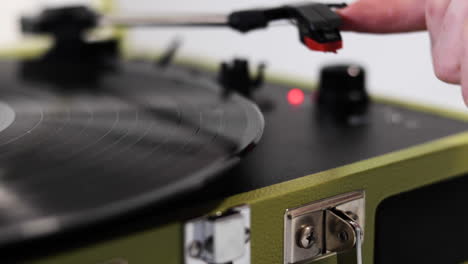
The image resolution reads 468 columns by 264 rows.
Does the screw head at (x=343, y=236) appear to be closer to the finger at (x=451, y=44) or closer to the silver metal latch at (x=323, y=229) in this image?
the silver metal latch at (x=323, y=229)

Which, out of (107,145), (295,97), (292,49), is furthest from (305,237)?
(292,49)

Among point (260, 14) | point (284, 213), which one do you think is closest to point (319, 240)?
point (284, 213)

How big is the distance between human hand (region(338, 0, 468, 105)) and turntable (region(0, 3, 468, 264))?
0.04 m

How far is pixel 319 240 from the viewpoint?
1.87ft

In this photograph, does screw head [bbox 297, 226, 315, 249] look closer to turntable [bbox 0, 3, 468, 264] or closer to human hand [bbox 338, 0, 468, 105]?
turntable [bbox 0, 3, 468, 264]

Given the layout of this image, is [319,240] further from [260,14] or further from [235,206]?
[260,14]

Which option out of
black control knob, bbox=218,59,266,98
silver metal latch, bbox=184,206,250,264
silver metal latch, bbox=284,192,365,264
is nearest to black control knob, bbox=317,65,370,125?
black control knob, bbox=218,59,266,98

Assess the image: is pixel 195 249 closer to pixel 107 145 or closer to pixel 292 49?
pixel 107 145

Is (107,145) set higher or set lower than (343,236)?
higher

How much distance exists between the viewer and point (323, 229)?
58 cm

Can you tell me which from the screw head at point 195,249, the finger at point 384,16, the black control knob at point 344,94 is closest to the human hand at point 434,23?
the finger at point 384,16

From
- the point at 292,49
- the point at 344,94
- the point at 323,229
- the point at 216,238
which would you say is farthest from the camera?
the point at 292,49

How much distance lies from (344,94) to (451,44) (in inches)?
11.0

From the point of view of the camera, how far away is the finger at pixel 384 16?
0.63 metres
